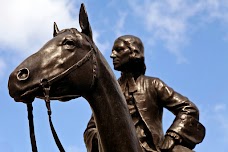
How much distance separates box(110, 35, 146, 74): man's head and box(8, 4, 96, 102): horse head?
3.89 feet

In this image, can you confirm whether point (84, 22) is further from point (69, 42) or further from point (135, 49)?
point (135, 49)

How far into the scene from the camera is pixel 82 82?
4.39 metres

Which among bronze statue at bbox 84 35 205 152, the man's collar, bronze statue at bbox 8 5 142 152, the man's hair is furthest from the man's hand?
the man's hair

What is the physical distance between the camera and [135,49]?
5766 mm

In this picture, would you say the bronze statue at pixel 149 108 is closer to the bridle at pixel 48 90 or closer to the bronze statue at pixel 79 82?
the bronze statue at pixel 79 82

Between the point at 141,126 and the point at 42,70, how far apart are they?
5.09 ft

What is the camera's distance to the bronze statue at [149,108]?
535 cm

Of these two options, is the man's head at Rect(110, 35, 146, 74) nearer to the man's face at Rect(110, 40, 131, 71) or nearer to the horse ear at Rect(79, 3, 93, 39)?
the man's face at Rect(110, 40, 131, 71)

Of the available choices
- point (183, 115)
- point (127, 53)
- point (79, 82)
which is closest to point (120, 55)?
point (127, 53)

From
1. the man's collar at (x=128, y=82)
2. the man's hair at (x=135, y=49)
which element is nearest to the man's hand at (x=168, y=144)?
the man's collar at (x=128, y=82)

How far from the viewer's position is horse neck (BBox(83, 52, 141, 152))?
15.0ft

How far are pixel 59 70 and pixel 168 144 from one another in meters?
1.51

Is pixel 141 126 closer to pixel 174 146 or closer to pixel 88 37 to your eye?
pixel 174 146

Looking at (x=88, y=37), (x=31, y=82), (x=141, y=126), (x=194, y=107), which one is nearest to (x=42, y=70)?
(x=31, y=82)
